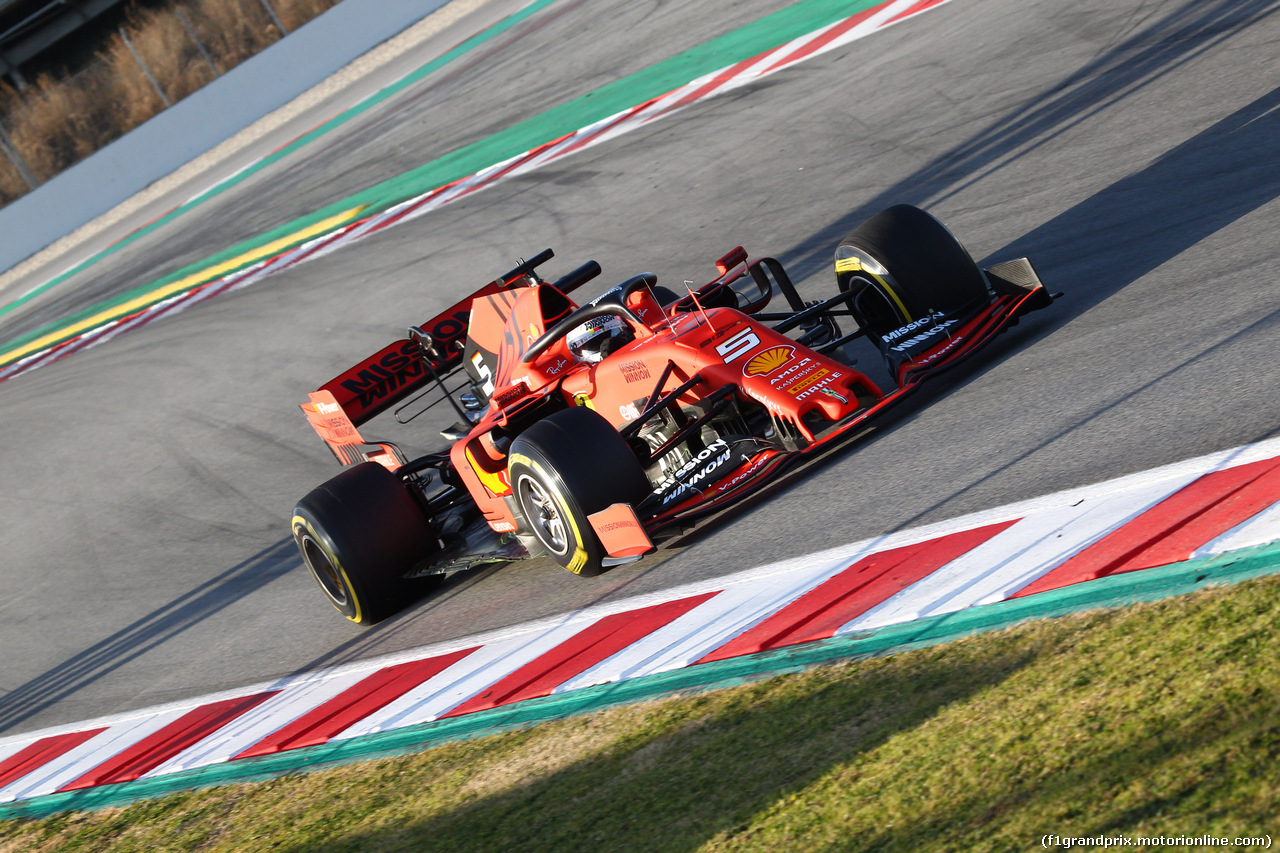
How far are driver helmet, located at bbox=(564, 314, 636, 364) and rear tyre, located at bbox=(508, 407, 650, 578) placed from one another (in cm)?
87

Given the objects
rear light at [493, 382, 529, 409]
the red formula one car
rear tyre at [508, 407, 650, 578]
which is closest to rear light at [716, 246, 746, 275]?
the red formula one car

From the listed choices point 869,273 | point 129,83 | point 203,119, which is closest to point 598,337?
point 869,273

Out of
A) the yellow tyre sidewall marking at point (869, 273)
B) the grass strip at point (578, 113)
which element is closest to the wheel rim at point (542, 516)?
the yellow tyre sidewall marking at point (869, 273)

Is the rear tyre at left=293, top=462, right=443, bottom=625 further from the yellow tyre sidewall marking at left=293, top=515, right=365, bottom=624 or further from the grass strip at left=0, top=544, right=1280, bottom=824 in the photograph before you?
the grass strip at left=0, top=544, right=1280, bottom=824

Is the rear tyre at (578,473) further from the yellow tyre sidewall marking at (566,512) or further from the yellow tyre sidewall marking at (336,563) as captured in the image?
the yellow tyre sidewall marking at (336,563)

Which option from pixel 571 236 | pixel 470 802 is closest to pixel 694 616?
pixel 470 802

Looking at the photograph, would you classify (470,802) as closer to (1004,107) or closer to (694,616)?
(694,616)

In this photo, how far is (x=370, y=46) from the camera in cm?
2889

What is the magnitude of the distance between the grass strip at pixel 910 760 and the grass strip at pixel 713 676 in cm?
8

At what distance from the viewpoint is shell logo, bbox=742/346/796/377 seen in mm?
6289

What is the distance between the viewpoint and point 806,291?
9273 mm

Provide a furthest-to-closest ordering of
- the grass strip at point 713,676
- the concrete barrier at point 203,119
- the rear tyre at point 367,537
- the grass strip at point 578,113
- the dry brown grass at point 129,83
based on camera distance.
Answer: the dry brown grass at point 129,83 → the concrete barrier at point 203,119 → the grass strip at point 578,113 → the rear tyre at point 367,537 → the grass strip at point 713,676

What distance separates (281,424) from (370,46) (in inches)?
778

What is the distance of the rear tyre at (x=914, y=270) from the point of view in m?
6.88
